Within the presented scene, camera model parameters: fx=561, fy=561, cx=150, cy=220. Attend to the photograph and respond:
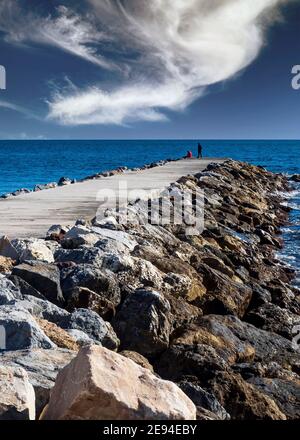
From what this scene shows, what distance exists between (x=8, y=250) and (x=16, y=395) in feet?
12.4

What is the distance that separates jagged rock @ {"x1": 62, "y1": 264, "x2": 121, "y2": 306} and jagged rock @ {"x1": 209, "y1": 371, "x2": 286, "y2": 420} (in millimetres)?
1576

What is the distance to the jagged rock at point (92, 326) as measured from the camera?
4.55m

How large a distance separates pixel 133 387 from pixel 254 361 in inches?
116

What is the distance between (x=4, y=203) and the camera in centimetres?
1204

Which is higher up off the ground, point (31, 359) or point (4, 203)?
point (4, 203)

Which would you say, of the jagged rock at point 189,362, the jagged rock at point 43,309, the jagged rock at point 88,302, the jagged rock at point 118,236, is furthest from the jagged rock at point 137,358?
the jagged rock at point 118,236

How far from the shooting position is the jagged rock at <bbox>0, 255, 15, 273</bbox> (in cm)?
556

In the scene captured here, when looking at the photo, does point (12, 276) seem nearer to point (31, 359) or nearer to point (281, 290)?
point (31, 359)

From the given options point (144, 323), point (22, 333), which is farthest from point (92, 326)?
point (22, 333)

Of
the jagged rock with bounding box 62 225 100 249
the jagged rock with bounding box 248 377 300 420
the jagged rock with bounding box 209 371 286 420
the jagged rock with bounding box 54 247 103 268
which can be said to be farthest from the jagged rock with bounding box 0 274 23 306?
the jagged rock with bounding box 248 377 300 420

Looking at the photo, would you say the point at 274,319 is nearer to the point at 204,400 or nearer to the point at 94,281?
the point at 94,281

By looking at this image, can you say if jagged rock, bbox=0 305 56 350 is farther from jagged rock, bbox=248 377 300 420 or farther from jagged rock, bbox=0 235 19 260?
jagged rock, bbox=0 235 19 260

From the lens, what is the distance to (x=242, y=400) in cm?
417
